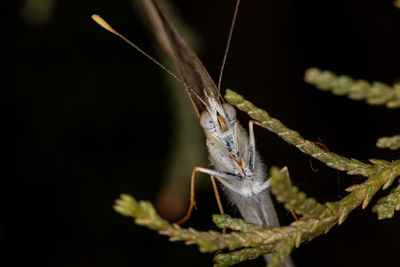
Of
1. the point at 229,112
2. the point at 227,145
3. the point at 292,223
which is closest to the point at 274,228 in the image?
the point at 292,223

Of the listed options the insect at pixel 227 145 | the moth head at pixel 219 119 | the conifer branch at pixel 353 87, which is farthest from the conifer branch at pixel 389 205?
the moth head at pixel 219 119

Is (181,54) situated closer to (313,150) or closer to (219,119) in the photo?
(219,119)

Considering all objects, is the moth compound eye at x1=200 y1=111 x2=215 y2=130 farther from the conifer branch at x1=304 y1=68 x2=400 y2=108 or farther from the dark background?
the conifer branch at x1=304 y1=68 x2=400 y2=108

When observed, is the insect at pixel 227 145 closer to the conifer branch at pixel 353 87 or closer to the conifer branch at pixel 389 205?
the conifer branch at pixel 389 205

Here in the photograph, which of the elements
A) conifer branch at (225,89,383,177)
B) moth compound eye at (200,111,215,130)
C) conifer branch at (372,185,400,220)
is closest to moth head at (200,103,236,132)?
moth compound eye at (200,111,215,130)

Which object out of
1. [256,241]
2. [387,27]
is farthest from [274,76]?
[256,241]

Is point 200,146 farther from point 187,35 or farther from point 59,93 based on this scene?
point 59,93
